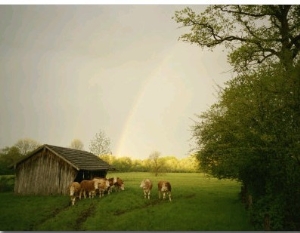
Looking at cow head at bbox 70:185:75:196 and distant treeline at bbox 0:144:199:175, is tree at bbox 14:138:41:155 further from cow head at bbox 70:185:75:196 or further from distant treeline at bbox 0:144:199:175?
cow head at bbox 70:185:75:196

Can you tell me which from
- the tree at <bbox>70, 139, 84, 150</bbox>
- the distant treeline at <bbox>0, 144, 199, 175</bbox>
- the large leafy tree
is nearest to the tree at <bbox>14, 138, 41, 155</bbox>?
the distant treeline at <bbox>0, 144, 199, 175</bbox>

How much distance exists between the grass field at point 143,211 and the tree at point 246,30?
602cm

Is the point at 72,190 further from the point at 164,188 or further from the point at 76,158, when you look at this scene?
the point at 164,188

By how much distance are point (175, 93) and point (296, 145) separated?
22.7ft

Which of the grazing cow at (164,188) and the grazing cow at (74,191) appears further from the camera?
the grazing cow at (164,188)

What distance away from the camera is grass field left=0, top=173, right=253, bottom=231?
10.6 metres

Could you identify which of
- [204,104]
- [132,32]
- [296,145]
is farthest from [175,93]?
[296,145]

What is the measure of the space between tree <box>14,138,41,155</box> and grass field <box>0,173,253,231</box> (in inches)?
92.3

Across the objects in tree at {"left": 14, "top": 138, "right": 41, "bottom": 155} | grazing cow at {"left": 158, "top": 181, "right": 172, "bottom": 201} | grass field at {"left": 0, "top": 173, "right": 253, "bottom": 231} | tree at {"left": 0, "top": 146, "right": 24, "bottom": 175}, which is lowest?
grass field at {"left": 0, "top": 173, "right": 253, "bottom": 231}

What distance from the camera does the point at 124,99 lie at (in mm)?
15133

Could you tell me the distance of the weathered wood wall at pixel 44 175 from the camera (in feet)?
55.1

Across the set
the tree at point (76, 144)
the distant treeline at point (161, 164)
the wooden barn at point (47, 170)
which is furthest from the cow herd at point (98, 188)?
the tree at point (76, 144)

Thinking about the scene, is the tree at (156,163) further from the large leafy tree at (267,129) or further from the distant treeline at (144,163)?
the large leafy tree at (267,129)

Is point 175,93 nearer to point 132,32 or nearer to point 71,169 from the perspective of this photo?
point 132,32
